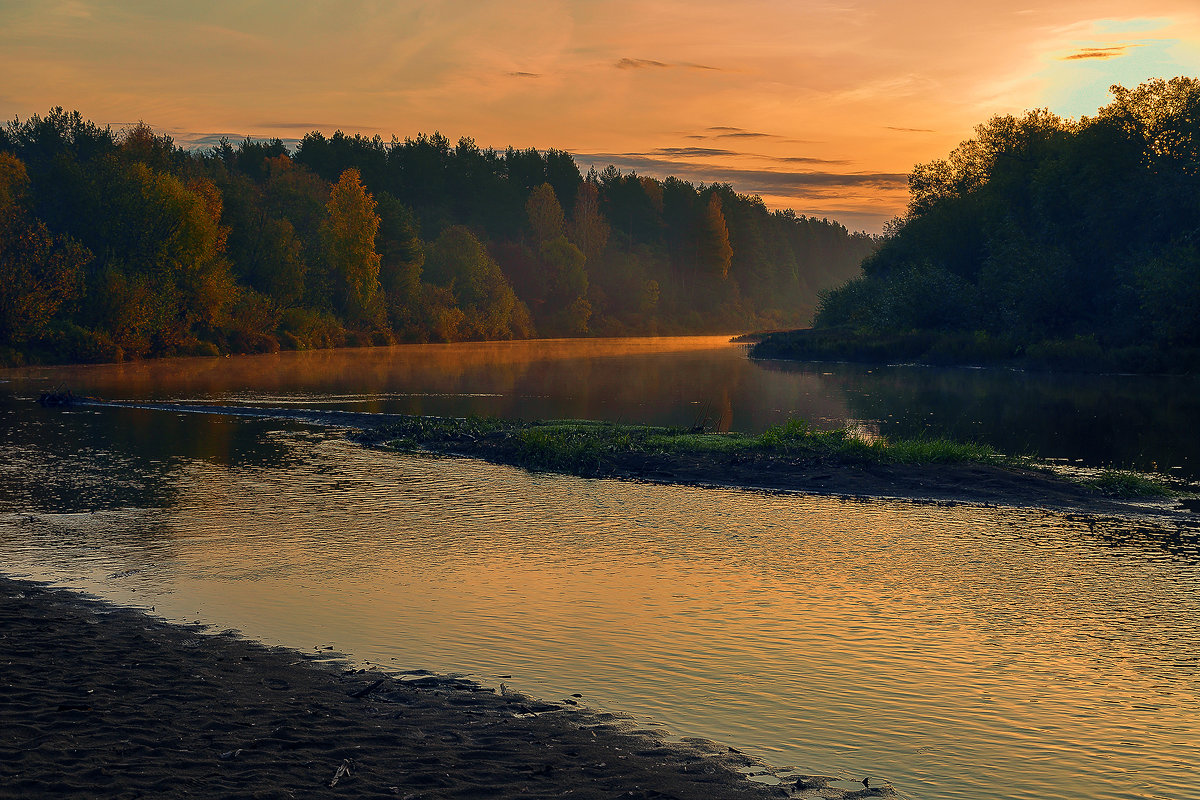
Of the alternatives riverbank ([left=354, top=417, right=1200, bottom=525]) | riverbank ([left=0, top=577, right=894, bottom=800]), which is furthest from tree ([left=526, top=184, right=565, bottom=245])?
riverbank ([left=0, top=577, right=894, bottom=800])

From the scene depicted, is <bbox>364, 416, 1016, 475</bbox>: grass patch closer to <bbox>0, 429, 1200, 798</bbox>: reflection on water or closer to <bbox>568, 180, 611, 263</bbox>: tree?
<bbox>0, 429, 1200, 798</bbox>: reflection on water

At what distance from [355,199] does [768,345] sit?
48.6 metres

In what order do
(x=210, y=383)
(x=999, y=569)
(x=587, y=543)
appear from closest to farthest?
(x=999, y=569)
(x=587, y=543)
(x=210, y=383)

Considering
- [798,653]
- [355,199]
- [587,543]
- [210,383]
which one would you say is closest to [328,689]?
[798,653]

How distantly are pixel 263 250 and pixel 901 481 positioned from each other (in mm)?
93137

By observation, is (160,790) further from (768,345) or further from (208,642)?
(768,345)

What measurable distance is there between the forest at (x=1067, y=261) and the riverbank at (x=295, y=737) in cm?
6954

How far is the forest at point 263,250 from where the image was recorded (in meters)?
80.6

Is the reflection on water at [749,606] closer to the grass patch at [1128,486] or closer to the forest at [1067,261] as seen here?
the grass patch at [1128,486]

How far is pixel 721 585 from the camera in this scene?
1689cm

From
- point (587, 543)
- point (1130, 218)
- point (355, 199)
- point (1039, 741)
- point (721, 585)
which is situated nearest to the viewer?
point (1039, 741)

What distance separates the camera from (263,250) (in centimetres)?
10781

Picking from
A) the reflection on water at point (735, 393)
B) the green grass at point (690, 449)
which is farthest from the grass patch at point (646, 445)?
the reflection on water at point (735, 393)

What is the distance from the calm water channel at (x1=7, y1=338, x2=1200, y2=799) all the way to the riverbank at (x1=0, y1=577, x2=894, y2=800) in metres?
0.97
